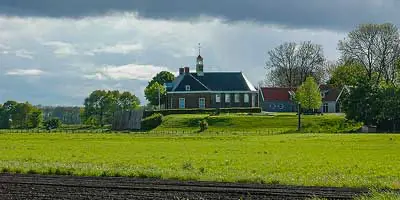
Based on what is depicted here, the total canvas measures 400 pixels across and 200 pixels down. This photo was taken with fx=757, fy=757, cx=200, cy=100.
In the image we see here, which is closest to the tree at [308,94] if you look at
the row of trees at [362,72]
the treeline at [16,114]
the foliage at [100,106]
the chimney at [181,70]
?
the row of trees at [362,72]

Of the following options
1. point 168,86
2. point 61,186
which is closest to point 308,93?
point 168,86

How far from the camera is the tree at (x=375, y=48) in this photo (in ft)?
429

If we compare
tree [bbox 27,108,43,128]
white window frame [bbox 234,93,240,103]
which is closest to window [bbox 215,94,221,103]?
white window frame [bbox 234,93,240,103]

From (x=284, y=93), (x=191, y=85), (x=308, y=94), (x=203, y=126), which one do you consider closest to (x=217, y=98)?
(x=191, y=85)

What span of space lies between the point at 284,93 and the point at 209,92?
17904mm

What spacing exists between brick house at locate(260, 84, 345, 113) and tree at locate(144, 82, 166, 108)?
21.6 metres

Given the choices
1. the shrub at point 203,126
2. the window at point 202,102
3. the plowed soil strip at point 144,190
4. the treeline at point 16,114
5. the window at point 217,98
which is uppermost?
the window at point 217,98

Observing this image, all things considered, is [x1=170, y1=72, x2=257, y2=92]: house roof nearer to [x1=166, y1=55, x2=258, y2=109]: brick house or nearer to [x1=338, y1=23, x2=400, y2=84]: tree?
[x1=166, y1=55, x2=258, y2=109]: brick house

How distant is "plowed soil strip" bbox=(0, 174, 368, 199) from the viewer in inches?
969

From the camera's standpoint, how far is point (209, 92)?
501ft

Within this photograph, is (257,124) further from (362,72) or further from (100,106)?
(100,106)

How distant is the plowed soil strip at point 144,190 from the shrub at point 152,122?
306 feet

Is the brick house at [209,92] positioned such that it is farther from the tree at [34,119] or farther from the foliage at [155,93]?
the tree at [34,119]

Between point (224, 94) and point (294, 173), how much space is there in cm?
11878
